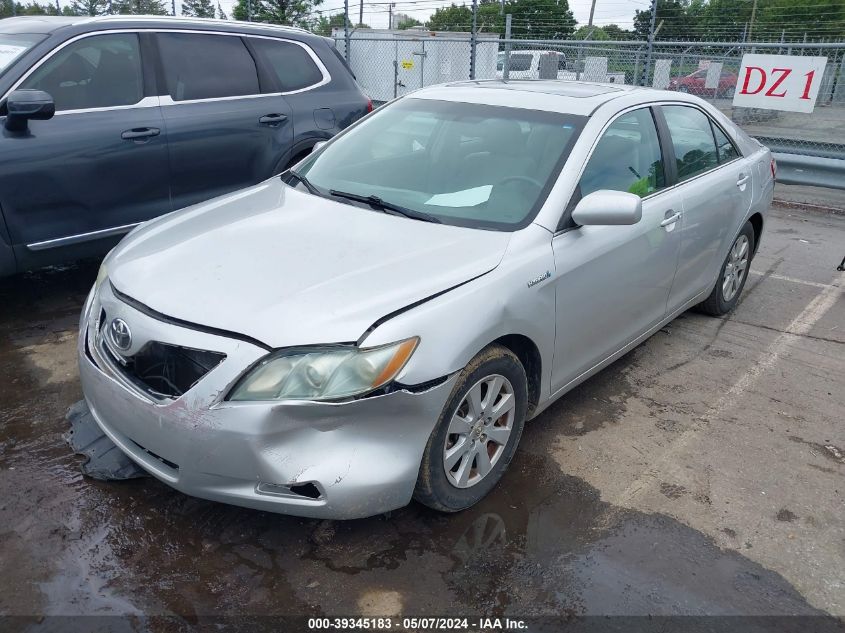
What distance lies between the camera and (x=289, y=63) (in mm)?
5984

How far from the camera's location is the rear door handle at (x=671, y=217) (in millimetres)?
3873

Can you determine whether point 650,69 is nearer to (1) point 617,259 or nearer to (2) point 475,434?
(1) point 617,259

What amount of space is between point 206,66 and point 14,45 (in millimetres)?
1274

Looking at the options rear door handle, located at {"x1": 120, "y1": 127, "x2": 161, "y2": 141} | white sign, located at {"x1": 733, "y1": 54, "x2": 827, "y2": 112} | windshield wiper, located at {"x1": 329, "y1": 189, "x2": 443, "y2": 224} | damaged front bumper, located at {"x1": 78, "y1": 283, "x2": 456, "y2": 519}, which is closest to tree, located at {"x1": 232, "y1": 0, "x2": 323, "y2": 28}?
white sign, located at {"x1": 733, "y1": 54, "x2": 827, "y2": 112}

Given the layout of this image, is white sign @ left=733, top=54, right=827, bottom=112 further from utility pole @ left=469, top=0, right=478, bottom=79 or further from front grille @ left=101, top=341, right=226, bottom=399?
front grille @ left=101, top=341, right=226, bottom=399

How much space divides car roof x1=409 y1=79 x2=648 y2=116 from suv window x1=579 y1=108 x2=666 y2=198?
16 cm

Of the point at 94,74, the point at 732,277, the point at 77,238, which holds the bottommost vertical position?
the point at 732,277

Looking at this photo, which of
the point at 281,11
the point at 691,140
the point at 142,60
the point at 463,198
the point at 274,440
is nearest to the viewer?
the point at 274,440

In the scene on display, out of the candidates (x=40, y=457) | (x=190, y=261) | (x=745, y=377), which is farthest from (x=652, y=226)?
(x=40, y=457)

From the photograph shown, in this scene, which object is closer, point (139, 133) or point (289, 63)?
point (139, 133)

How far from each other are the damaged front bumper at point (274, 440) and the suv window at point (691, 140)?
8.16ft

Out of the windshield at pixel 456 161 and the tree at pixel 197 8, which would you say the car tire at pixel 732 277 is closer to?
the windshield at pixel 456 161

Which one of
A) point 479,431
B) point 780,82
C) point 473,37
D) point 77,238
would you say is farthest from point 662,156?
point 473,37

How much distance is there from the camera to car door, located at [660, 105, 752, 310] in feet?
13.7
